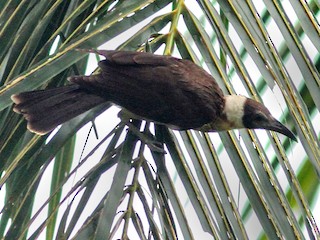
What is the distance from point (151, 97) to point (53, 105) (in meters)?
0.20

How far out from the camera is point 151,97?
55.2 inches

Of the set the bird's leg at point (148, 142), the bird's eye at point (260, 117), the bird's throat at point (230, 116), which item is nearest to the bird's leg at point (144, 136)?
the bird's leg at point (148, 142)

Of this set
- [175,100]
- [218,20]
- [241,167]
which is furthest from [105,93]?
[241,167]

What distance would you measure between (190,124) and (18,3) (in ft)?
1.27

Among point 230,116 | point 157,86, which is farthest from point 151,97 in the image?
point 230,116

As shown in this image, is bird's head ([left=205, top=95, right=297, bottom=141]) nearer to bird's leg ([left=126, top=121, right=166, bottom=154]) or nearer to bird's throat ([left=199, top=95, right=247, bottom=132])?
bird's throat ([left=199, top=95, right=247, bottom=132])

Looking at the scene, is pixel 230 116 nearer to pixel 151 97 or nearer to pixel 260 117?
pixel 260 117

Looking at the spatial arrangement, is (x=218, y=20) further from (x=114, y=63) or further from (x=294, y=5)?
(x=114, y=63)

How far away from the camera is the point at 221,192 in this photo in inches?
41.3

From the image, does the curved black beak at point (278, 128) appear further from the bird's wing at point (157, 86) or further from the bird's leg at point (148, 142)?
the bird's leg at point (148, 142)

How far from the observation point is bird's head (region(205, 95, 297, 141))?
1.40m

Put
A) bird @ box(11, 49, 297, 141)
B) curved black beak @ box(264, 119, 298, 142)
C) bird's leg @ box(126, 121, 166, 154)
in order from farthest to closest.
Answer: curved black beak @ box(264, 119, 298, 142) → bird @ box(11, 49, 297, 141) → bird's leg @ box(126, 121, 166, 154)

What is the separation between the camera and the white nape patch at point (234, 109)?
1.42m

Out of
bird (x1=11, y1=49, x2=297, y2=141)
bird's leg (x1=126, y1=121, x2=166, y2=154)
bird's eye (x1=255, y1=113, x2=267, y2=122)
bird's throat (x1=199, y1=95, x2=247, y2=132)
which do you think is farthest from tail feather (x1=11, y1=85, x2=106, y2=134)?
bird's eye (x1=255, y1=113, x2=267, y2=122)
